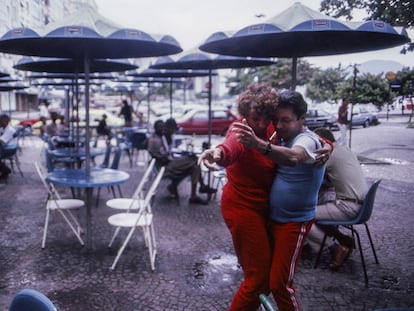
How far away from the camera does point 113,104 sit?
144 ft

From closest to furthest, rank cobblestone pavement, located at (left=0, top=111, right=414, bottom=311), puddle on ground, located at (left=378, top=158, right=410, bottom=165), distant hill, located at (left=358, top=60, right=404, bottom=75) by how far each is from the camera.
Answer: cobblestone pavement, located at (left=0, top=111, right=414, bottom=311), puddle on ground, located at (left=378, top=158, right=410, bottom=165), distant hill, located at (left=358, top=60, right=404, bottom=75)

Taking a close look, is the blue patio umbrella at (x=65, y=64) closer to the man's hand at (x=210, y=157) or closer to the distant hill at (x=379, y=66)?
the distant hill at (x=379, y=66)

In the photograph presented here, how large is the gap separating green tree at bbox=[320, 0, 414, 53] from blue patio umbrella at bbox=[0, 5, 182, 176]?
1777 mm

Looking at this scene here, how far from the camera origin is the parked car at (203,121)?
1984cm

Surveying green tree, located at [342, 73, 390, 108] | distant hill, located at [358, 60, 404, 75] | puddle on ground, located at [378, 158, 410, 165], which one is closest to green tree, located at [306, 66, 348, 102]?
green tree, located at [342, 73, 390, 108]

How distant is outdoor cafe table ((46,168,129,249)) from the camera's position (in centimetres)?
466

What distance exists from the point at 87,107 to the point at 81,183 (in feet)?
3.07

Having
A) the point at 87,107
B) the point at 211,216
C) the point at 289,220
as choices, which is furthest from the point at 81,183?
the point at 289,220

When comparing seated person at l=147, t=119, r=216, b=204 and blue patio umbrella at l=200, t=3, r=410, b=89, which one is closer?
blue patio umbrella at l=200, t=3, r=410, b=89

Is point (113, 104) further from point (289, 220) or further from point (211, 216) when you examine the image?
point (289, 220)

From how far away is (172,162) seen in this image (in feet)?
23.1

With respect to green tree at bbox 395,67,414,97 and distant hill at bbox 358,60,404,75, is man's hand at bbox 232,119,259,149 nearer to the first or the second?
green tree at bbox 395,67,414,97

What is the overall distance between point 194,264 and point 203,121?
Result: 15.7m

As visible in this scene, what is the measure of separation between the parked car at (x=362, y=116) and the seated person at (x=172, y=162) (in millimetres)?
2688
